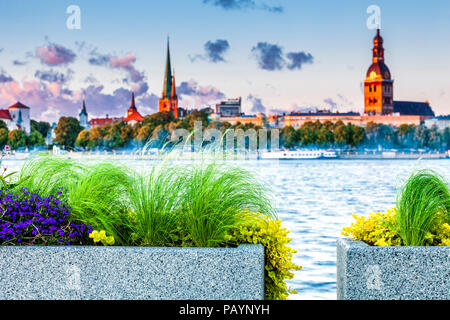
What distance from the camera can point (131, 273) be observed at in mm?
4969

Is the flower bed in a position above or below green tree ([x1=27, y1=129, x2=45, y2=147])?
below

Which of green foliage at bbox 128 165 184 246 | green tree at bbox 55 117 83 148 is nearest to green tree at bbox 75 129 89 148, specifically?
green tree at bbox 55 117 83 148

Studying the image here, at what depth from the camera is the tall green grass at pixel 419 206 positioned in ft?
17.7

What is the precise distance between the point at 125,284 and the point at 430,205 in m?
2.54

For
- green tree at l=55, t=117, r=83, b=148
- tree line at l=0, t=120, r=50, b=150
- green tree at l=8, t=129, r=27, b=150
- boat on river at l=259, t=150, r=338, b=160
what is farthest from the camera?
→ green tree at l=55, t=117, r=83, b=148

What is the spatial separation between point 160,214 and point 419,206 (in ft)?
6.99

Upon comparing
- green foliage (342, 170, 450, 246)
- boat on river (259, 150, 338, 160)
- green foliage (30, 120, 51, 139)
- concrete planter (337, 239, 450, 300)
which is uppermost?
green foliage (30, 120, 51, 139)

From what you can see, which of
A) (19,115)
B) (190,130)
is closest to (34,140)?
(190,130)

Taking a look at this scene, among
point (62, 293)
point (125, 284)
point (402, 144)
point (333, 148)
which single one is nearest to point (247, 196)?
point (125, 284)

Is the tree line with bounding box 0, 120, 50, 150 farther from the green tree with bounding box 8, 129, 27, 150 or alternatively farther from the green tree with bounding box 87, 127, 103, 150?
the green tree with bounding box 87, 127, 103, 150

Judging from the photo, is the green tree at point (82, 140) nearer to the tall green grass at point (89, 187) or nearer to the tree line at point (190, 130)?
the tree line at point (190, 130)

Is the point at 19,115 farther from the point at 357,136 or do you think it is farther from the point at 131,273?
the point at 131,273

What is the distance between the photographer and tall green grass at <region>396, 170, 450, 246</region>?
539cm

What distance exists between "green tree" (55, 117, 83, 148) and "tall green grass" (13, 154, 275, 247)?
147 metres
